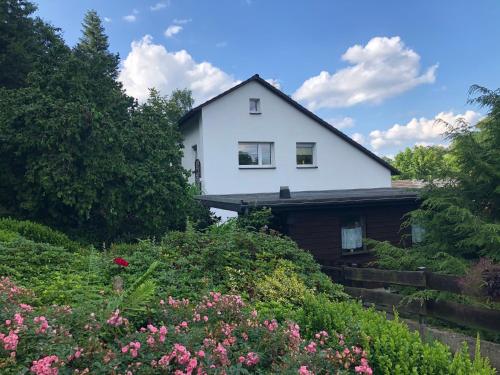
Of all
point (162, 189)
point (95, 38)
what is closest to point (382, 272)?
point (162, 189)

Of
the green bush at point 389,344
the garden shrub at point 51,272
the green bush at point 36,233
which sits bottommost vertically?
the green bush at point 389,344

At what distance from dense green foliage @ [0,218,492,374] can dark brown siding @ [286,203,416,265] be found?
3.56 meters

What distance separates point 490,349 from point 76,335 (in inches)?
196

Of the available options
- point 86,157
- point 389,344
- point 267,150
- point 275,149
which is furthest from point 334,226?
point 267,150

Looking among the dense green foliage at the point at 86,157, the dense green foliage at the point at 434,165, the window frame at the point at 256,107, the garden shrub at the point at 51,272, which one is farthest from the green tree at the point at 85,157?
the dense green foliage at the point at 434,165

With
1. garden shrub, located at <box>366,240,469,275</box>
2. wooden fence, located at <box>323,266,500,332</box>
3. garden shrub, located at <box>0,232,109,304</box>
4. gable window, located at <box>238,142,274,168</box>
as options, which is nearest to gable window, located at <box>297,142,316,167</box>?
gable window, located at <box>238,142,274,168</box>

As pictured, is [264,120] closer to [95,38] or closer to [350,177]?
[350,177]

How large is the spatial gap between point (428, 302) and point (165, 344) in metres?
4.39

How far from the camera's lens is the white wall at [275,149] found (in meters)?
18.1

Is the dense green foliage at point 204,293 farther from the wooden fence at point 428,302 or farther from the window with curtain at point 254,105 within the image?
the window with curtain at point 254,105

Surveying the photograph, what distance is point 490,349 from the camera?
514cm

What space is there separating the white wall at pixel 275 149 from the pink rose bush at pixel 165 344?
14.7 metres

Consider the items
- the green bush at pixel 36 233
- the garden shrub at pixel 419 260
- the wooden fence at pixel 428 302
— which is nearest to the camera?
the wooden fence at pixel 428 302

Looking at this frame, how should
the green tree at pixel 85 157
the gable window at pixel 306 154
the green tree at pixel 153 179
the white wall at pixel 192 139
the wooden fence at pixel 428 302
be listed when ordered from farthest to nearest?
the gable window at pixel 306 154
the white wall at pixel 192 139
the green tree at pixel 153 179
the green tree at pixel 85 157
the wooden fence at pixel 428 302
